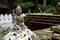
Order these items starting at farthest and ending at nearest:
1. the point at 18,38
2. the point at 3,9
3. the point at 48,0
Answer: the point at 48,0 → the point at 3,9 → the point at 18,38

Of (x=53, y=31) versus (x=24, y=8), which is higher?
(x=53, y=31)

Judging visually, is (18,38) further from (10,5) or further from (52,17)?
(10,5)

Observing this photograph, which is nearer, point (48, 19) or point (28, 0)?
point (48, 19)

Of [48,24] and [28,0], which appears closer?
[48,24]

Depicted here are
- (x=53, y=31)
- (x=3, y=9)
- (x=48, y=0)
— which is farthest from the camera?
(x=48, y=0)

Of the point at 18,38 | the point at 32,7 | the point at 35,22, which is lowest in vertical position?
the point at 32,7

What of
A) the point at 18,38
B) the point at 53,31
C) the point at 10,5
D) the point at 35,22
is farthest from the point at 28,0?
the point at 18,38

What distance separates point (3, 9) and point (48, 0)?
6.70 meters

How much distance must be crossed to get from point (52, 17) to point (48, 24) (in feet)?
1.17

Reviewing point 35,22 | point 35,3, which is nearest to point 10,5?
point 35,3

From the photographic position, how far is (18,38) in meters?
3.98

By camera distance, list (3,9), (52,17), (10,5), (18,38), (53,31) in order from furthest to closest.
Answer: (3,9) → (10,5) → (52,17) → (53,31) → (18,38)

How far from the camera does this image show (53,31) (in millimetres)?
6289

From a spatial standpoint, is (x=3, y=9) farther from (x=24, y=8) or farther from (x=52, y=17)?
(x=52, y=17)
